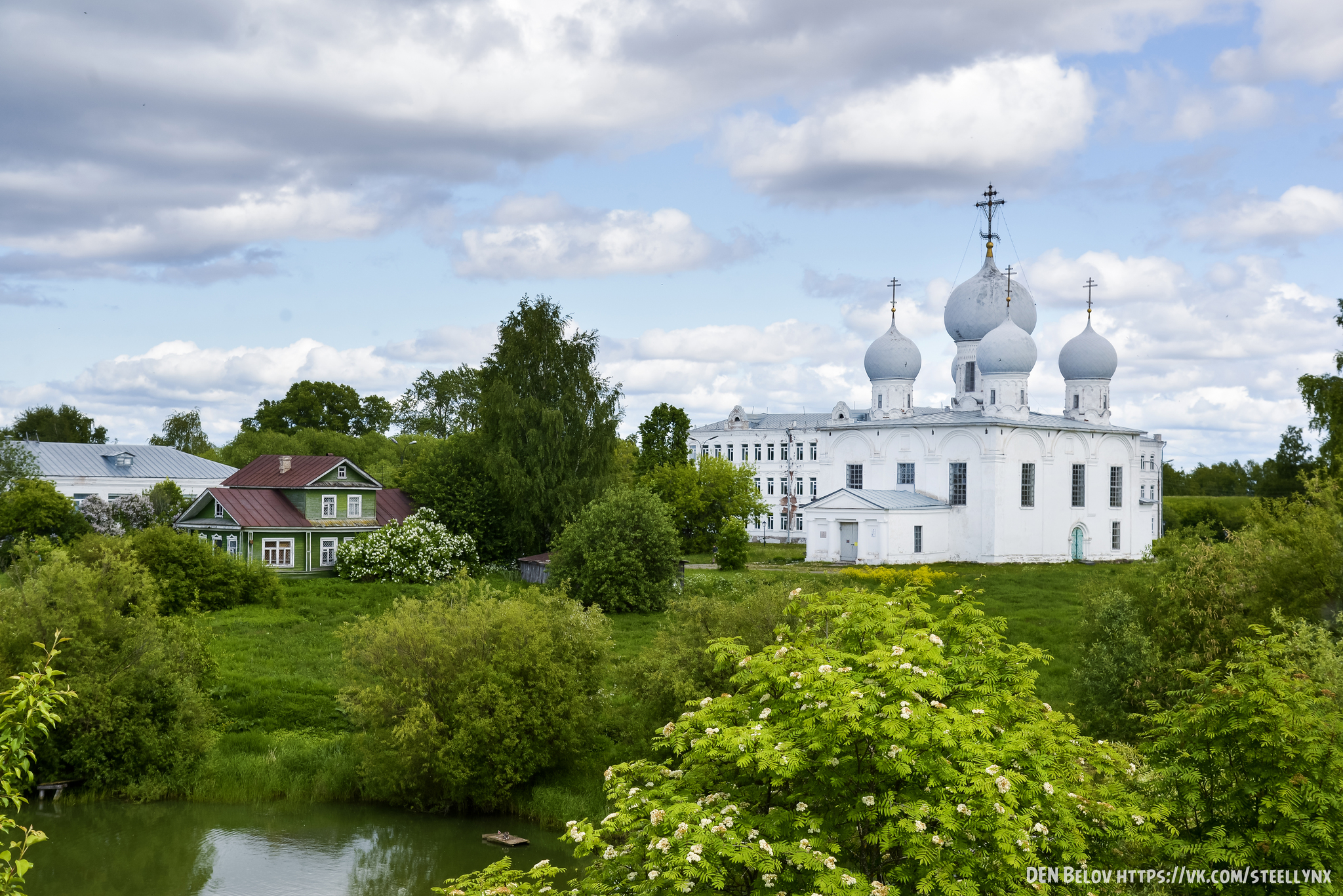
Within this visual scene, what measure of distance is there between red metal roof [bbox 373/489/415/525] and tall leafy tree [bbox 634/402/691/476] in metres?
13.4

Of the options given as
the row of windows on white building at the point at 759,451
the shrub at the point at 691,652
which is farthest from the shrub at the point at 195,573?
the row of windows on white building at the point at 759,451

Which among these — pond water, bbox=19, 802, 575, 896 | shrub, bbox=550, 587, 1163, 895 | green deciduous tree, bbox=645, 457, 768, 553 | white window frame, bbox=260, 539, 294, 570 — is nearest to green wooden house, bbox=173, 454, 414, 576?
white window frame, bbox=260, 539, 294, 570

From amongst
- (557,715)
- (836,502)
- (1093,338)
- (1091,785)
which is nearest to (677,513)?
(836,502)

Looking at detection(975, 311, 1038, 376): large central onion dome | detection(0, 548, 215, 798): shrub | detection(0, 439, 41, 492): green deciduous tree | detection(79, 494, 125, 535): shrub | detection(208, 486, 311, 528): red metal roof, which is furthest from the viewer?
detection(79, 494, 125, 535): shrub

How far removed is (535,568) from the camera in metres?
39.5

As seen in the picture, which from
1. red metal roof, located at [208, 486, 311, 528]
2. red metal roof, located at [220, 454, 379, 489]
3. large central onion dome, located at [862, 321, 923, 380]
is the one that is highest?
large central onion dome, located at [862, 321, 923, 380]

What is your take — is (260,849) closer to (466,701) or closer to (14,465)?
(466,701)

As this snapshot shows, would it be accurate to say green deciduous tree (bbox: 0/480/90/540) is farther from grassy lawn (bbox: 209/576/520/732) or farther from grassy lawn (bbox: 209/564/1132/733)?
grassy lawn (bbox: 209/564/1132/733)

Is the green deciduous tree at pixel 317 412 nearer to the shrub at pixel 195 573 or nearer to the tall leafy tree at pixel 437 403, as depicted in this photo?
the tall leafy tree at pixel 437 403

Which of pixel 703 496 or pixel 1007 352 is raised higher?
pixel 1007 352

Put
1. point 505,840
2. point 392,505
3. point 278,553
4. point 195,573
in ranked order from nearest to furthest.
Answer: point 505,840 < point 195,573 < point 278,553 < point 392,505

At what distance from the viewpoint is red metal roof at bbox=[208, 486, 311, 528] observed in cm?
3872

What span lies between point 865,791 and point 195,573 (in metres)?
28.3

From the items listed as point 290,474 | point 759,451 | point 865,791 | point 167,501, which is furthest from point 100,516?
point 865,791
